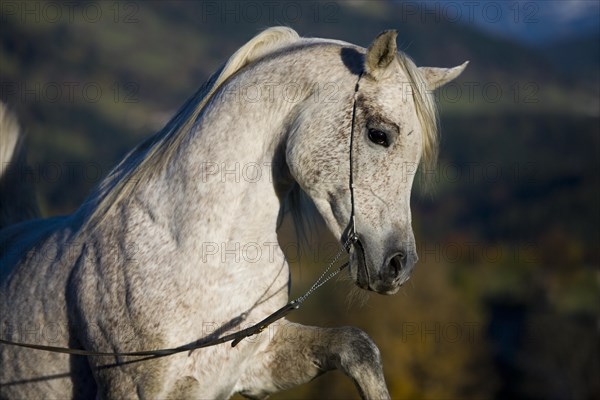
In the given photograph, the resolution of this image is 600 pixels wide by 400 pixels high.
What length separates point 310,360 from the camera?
14.9 ft

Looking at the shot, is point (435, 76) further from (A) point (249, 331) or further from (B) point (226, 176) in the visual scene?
(A) point (249, 331)

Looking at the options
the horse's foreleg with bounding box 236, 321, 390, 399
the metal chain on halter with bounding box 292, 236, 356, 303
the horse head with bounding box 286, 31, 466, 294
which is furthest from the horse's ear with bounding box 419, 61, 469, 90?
the horse's foreleg with bounding box 236, 321, 390, 399

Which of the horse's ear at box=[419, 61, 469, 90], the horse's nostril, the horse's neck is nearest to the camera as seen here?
the horse's nostril

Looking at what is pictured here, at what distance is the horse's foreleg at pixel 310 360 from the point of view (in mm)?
4309

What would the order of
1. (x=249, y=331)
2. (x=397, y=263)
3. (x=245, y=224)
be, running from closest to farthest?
(x=397, y=263), (x=249, y=331), (x=245, y=224)

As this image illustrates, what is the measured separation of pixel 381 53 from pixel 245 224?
1176 millimetres

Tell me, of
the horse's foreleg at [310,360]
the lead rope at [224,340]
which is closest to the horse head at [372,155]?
the lead rope at [224,340]

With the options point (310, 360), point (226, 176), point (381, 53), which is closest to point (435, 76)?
point (381, 53)

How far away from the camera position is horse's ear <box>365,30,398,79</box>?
4203 millimetres

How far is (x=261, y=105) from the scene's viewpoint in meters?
4.50

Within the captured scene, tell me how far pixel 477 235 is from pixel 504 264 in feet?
103

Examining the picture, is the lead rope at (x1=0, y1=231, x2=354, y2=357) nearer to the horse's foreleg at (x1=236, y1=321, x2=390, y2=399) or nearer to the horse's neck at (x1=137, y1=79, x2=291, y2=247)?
the horse's foreleg at (x1=236, y1=321, x2=390, y2=399)

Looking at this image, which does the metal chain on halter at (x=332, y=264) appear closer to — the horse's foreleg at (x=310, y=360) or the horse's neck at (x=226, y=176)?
the horse's foreleg at (x=310, y=360)

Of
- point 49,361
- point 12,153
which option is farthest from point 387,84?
point 12,153
